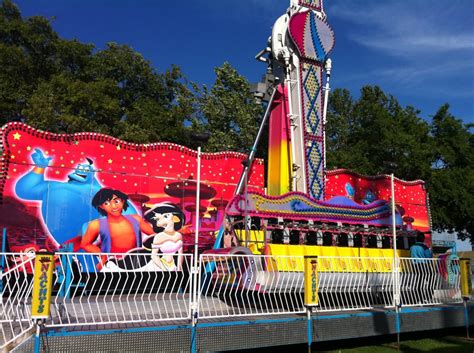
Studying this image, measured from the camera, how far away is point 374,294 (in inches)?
337

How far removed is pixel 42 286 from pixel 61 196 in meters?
5.96

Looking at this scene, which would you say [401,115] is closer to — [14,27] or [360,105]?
[360,105]

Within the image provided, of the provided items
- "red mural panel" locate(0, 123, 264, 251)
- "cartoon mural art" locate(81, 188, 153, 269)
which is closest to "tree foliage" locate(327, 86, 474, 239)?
"red mural panel" locate(0, 123, 264, 251)

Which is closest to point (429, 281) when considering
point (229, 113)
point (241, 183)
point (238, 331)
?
point (238, 331)

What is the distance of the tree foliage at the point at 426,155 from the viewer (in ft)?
66.7

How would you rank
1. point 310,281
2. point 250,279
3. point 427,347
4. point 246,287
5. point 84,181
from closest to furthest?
point 310,281 → point 250,279 → point 246,287 → point 427,347 → point 84,181

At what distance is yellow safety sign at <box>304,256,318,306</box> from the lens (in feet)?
22.2

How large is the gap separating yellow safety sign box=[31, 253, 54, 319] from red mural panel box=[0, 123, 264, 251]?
17.8ft

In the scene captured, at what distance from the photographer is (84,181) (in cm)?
1101

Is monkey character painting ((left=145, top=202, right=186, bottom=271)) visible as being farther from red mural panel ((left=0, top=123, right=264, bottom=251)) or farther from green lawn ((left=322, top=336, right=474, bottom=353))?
green lawn ((left=322, top=336, right=474, bottom=353))

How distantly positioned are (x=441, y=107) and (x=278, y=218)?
17.2 meters

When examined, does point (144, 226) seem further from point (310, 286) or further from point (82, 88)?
point (82, 88)

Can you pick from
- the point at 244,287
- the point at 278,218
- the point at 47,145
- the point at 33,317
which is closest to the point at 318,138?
the point at 278,218

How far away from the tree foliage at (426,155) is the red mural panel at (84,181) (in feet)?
30.9
